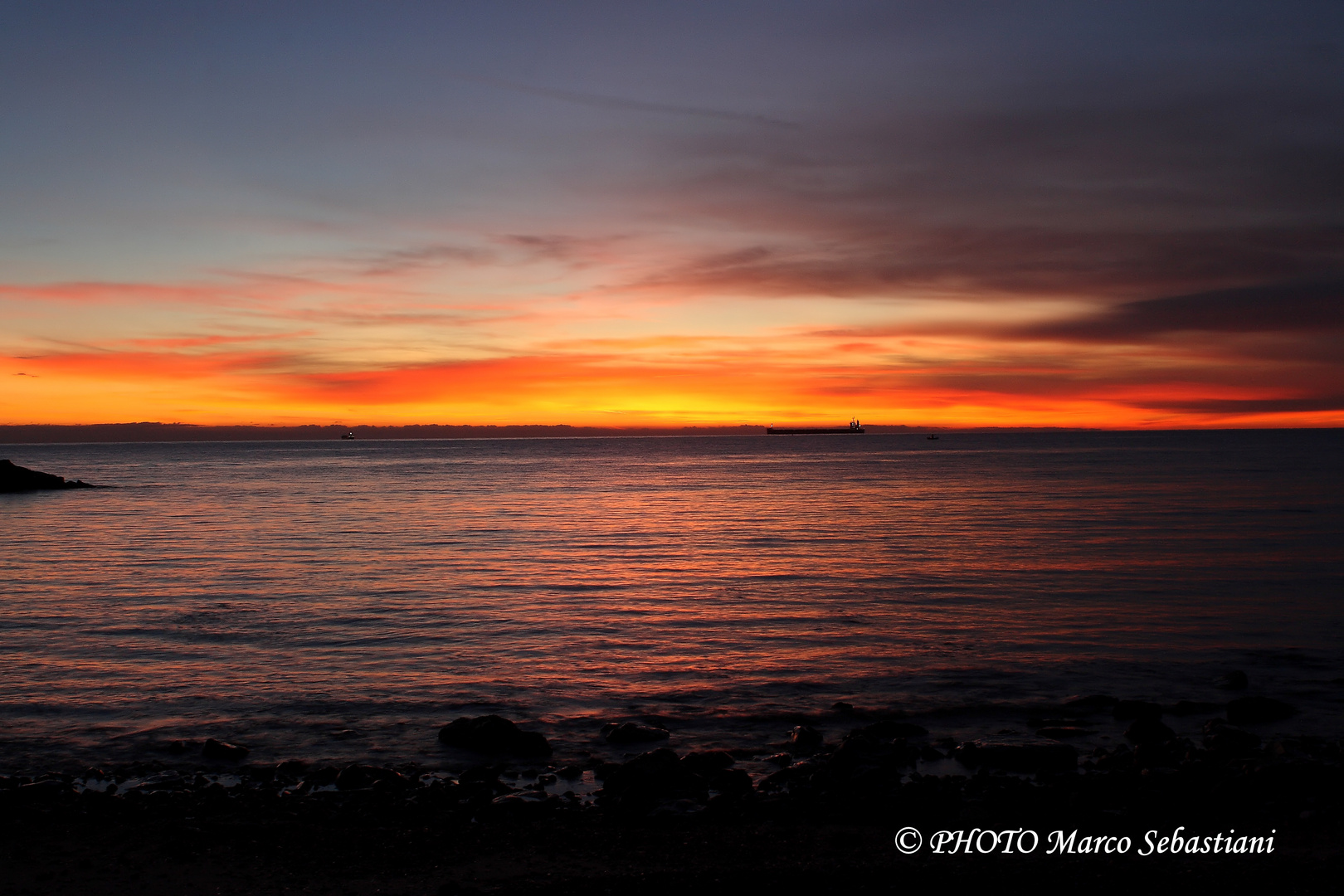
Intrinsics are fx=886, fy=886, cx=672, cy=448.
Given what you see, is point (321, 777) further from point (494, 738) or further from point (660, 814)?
point (660, 814)

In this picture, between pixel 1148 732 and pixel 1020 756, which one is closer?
pixel 1020 756

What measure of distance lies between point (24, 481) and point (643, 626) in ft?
312

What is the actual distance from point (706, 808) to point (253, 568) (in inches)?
1137

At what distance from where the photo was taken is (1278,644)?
2091 cm

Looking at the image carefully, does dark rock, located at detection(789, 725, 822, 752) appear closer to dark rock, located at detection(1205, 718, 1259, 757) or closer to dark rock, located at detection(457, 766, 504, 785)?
dark rock, located at detection(457, 766, 504, 785)

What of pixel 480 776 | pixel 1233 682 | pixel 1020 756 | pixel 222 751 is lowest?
pixel 222 751

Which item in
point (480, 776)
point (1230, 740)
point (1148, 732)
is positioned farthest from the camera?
point (1148, 732)

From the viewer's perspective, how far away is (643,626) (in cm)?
2366

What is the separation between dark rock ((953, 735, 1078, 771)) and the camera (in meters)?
12.8

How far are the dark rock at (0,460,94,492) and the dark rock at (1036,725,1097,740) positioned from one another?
339 feet

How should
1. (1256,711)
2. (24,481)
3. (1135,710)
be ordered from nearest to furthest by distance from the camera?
(1256,711)
(1135,710)
(24,481)

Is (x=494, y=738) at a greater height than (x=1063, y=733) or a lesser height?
lesser

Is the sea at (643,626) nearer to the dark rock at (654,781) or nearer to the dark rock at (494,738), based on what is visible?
the dark rock at (494,738)

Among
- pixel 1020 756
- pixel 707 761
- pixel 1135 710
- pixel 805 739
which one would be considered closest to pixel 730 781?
pixel 707 761
